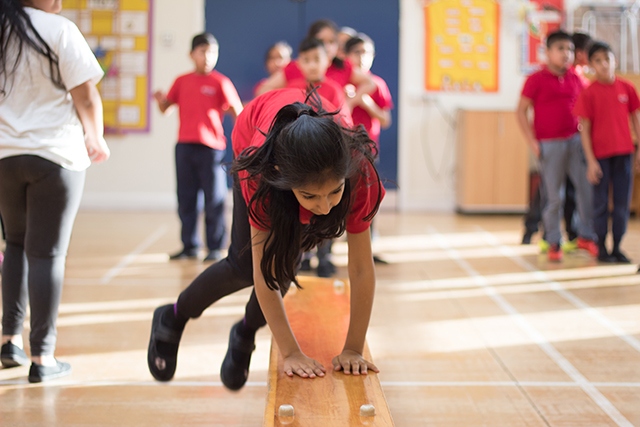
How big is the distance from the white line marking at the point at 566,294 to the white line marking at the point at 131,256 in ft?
7.38

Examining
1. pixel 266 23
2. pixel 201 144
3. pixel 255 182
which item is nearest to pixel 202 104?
pixel 201 144

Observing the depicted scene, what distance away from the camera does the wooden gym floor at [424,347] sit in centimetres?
222

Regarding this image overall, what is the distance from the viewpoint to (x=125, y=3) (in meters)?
7.70

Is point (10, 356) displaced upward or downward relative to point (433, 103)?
downward

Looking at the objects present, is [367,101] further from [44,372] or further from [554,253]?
[44,372]

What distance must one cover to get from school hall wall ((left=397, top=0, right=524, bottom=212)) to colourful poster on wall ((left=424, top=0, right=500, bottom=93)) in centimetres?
6

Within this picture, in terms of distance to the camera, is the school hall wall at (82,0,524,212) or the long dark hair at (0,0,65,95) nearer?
the long dark hair at (0,0,65,95)

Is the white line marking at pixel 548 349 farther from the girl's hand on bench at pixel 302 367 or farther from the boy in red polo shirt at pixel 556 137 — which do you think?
the girl's hand on bench at pixel 302 367

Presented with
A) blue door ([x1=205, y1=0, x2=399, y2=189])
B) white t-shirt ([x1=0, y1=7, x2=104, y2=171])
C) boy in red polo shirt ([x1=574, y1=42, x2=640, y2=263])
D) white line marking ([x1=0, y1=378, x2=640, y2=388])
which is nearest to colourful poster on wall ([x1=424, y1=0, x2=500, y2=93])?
blue door ([x1=205, y1=0, x2=399, y2=189])

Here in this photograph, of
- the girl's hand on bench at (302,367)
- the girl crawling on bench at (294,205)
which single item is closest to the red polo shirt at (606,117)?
the girl crawling on bench at (294,205)

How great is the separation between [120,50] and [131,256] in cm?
341

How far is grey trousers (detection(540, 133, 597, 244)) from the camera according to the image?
192 inches

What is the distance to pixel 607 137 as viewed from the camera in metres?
4.64

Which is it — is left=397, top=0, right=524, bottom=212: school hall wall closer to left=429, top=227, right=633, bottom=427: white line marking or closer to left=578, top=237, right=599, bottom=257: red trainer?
left=578, top=237, right=599, bottom=257: red trainer
